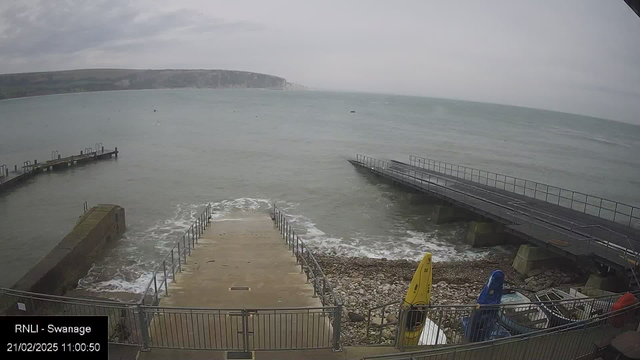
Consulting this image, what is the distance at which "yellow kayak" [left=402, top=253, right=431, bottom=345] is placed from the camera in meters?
7.55

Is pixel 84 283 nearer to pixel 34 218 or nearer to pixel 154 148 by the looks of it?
pixel 34 218

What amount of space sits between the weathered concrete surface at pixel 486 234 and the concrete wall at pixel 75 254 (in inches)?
770

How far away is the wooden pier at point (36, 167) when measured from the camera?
32.5 meters

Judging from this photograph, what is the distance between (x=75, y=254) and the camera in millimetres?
16734

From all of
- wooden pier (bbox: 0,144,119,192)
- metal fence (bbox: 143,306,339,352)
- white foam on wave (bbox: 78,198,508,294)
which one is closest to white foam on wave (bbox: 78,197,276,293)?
white foam on wave (bbox: 78,198,508,294)

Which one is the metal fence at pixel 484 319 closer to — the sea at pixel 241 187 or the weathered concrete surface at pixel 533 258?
the weathered concrete surface at pixel 533 258

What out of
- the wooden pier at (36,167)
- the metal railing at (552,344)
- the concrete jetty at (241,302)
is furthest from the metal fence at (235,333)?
the wooden pier at (36,167)

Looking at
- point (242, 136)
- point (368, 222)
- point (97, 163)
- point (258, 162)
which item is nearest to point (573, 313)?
point (368, 222)

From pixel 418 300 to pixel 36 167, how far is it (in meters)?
41.6

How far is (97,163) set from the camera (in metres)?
43.0

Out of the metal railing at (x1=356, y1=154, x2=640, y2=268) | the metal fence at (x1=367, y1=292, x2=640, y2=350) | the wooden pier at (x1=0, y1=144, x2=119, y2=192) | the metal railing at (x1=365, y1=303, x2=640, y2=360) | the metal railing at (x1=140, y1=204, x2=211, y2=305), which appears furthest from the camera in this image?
the wooden pier at (x1=0, y1=144, x2=119, y2=192)

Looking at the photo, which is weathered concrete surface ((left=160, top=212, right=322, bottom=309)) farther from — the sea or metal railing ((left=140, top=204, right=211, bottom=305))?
the sea

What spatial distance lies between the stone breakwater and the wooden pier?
1162 inches

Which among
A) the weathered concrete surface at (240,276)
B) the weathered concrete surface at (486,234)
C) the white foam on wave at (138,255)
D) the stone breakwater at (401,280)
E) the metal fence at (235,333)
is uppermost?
the metal fence at (235,333)
